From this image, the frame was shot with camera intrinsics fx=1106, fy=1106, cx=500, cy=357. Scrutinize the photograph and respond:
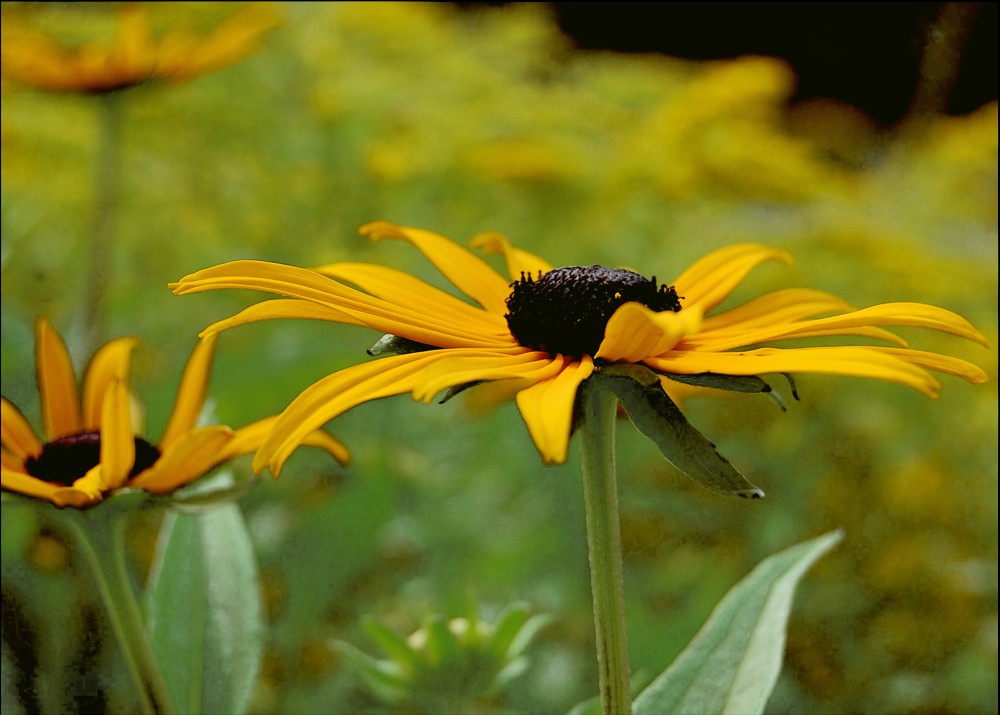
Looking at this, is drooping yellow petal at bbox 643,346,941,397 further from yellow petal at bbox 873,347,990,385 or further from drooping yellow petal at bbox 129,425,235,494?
drooping yellow petal at bbox 129,425,235,494

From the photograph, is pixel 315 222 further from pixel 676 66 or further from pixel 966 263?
pixel 676 66

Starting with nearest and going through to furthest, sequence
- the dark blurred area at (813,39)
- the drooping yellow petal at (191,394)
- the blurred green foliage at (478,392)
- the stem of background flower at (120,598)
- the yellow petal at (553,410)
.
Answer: the yellow petal at (553,410) < the stem of background flower at (120,598) < the drooping yellow petal at (191,394) < the blurred green foliage at (478,392) < the dark blurred area at (813,39)

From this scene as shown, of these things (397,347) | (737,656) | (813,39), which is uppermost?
(813,39)

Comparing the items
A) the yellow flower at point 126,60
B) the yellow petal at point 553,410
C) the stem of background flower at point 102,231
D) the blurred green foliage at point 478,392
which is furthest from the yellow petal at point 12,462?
the yellow flower at point 126,60

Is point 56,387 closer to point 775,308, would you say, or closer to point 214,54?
point 775,308

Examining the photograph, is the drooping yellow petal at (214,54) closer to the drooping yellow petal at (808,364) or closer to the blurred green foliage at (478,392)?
the blurred green foliage at (478,392)

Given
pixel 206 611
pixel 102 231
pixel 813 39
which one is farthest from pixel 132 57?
pixel 813 39
